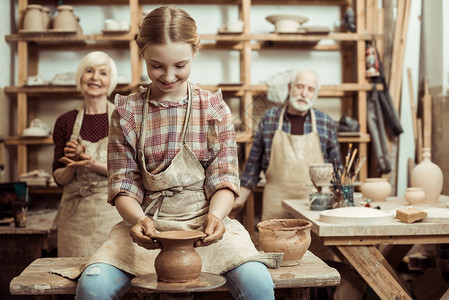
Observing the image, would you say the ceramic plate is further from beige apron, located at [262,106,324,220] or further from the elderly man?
beige apron, located at [262,106,324,220]

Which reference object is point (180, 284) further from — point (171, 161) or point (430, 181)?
point (430, 181)

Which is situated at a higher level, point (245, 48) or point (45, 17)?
point (45, 17)

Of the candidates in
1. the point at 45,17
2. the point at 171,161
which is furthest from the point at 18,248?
the point at 45,17

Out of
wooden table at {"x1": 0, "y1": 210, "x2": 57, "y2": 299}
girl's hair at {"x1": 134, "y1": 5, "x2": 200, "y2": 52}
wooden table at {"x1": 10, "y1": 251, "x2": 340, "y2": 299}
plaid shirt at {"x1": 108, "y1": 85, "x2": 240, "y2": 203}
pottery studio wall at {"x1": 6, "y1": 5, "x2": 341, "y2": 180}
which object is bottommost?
wooden table at {"x1": 0, "y1": 210, "x2": 57, "y2": 299}

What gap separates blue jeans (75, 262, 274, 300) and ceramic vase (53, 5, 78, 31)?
375 centimetres

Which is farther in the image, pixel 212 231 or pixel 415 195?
pixel 415 195

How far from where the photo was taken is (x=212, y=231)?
1900 mm

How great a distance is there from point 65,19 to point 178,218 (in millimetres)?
3637

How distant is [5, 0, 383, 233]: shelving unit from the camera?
5203mm

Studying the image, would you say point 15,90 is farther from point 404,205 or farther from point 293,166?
point 404,205

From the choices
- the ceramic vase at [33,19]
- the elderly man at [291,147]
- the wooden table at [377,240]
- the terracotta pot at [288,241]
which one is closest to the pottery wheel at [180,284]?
the terracotta pot at [288,241]

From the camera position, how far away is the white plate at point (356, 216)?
2.80 metres

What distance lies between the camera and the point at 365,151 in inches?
211

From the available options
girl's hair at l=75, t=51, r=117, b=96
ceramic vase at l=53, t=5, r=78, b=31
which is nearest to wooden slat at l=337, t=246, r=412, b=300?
girl's hair at l=75, t=51, r=117, b=96
